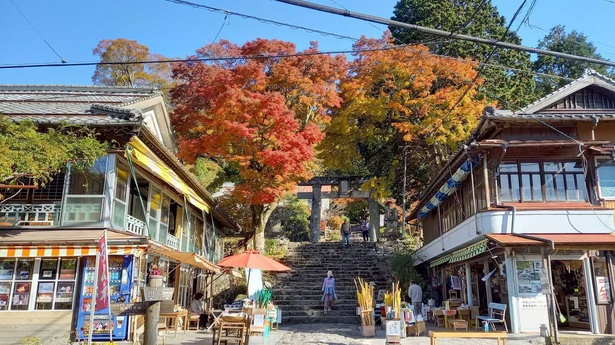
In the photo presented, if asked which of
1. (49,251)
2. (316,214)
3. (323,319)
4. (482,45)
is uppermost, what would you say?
(482,45)

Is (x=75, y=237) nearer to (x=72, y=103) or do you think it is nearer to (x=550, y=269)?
(x=72, y=103)

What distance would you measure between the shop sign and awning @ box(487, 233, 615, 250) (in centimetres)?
113

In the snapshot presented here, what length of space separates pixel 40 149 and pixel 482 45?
71.8ft

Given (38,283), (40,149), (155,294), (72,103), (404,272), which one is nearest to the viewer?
(155,294)

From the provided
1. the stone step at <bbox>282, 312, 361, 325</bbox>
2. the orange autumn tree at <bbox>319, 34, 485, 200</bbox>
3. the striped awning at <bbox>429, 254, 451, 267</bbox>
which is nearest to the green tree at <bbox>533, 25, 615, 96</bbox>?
the orange autumn tree at <bbox>319, 34, 485, 200</bbox>

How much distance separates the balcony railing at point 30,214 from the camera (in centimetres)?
1137

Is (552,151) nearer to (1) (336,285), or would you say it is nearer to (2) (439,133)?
(2) (439,133)

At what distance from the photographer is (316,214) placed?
29.5 metres

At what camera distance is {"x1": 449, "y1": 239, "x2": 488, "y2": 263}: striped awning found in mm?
12953

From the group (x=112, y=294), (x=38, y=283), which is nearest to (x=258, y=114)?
(x=112, y=294)

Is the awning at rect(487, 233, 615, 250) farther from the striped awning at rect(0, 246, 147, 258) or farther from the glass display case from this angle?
the striped awning at rect(0, 246, 147, 258)

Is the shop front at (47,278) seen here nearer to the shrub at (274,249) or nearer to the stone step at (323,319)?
the stone step at (323,319)

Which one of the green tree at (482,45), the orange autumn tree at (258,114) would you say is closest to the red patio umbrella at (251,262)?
the orange autumn tree at (258,114)

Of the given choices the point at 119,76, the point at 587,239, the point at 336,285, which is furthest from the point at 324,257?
the point at 119,76
